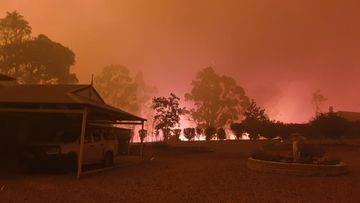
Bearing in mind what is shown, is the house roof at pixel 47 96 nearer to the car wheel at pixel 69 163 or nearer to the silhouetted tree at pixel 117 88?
the car wheel at pixel 69 163

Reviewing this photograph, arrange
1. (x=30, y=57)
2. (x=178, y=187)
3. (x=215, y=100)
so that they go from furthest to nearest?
(x=215, y=100)
(x=30, y=57)
(x=178, y=187)

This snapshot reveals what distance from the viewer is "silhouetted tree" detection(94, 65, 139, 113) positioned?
205ft

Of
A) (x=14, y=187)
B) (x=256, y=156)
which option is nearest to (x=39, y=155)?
(x=14, y=187)

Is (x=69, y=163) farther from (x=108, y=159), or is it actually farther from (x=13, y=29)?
(x=13, y=29)

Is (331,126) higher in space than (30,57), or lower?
lower

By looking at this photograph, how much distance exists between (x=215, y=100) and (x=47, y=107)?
46.8m

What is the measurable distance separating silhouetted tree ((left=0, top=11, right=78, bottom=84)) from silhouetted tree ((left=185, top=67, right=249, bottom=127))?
22.4 meters

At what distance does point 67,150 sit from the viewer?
1319 centimetres

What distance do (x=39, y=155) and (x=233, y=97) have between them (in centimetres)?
4922

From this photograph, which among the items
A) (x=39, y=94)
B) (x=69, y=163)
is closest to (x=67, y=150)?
(x=69, y=163)

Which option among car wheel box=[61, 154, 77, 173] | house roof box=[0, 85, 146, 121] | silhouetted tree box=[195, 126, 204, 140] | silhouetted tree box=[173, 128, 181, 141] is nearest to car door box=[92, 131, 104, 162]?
car wheel box=[61, 154, 77, 173]

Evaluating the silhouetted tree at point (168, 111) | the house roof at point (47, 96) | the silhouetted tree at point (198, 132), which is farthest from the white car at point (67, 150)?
the silhouetted tree at point (198, 132)

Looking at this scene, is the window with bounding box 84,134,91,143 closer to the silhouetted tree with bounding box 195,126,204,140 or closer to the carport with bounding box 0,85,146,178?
the carport with bounding box 0,85,146,178

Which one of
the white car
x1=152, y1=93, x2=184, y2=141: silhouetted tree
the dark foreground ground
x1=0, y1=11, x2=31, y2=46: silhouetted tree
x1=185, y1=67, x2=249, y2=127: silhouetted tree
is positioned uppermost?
x1=0, y1=11, x2=31, y2=46: silhouetted tree
